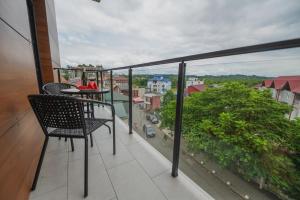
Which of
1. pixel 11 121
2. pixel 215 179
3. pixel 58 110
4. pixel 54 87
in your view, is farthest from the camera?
pixel 54 87

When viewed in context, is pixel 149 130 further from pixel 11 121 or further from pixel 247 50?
pixel 247 50

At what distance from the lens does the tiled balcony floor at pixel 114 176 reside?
1050 mm

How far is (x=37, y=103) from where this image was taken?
97 centimetres

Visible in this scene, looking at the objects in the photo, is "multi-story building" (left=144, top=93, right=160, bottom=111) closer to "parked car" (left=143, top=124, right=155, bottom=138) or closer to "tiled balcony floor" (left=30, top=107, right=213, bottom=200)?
"parked car" (left=143, top=124, right=155, bottom=138)

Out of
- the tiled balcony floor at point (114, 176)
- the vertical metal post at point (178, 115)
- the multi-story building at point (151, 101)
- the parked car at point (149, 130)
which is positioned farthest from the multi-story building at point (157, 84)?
the tiled balcony floor at point (114, 176)

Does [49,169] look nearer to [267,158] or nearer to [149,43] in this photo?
[267,158]

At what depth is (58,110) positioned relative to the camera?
1.01 metres

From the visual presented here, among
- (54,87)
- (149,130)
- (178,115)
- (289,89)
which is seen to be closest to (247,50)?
(289,89)

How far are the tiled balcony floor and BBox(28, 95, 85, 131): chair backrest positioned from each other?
50cm

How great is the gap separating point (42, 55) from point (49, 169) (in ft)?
8.07

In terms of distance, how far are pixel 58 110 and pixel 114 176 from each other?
29.9 inches

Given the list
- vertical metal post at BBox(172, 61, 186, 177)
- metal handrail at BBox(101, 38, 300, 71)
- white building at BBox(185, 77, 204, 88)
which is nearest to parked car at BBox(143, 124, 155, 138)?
vertical metal post at BBox(172, 61, 186, 177)

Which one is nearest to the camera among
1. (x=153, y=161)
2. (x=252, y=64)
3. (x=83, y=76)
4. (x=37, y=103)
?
(x=252, y=64)

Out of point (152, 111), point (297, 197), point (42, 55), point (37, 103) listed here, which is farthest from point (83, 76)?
point (297, 197)
